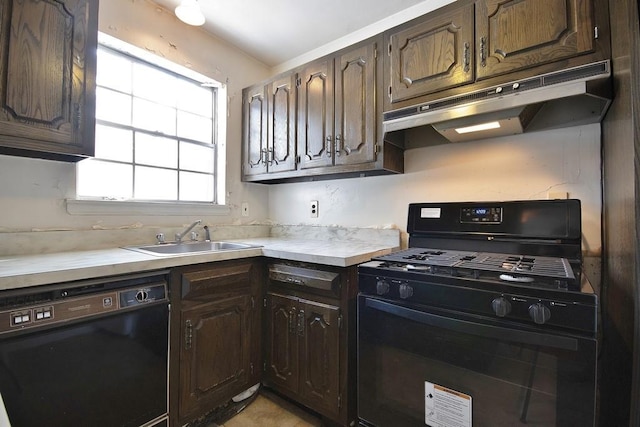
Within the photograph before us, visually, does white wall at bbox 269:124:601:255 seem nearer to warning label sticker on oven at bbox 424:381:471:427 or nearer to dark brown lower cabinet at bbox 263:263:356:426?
dark brown lower cabinet at bbox 263:263:356:426

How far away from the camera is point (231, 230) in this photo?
96.2 inches

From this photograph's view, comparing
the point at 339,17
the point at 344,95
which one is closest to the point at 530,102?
the point at 344,95

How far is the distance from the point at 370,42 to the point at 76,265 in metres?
1.88

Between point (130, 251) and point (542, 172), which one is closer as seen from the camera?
point (542, 172)

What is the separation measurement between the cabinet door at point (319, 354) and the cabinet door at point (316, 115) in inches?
37.1

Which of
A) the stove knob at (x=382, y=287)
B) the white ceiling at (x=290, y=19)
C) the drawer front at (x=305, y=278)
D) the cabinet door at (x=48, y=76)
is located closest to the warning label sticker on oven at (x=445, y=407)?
the stove knob at (x=382, y=287)

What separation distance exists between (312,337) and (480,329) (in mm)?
867

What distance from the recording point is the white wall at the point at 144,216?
1529mm

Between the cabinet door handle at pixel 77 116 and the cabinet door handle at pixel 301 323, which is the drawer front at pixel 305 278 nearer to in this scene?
the cabinet door handle at pixel 301 323

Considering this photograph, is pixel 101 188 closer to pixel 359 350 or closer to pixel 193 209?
pixel 193 209

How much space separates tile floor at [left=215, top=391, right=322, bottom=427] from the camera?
1.65 m

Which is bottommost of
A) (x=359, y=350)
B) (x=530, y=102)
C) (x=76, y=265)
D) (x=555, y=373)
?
(x=359, y=350)

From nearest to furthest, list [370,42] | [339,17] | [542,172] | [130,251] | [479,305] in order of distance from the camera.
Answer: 1. [479,305]
2. [542,172]
3. [130,251]
4. [370,42]
5. [339,17]

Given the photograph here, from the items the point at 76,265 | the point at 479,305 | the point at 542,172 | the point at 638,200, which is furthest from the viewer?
the point at 542,172
